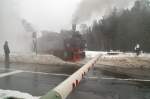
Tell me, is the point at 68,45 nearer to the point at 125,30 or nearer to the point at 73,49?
the point at 73,49

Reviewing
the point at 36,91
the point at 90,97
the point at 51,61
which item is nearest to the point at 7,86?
the point at 36,91

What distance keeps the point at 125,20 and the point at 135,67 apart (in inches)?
1266

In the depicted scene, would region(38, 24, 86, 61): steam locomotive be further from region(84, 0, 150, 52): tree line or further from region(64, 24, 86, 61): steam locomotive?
region(84, 0, 150, 52): tree line

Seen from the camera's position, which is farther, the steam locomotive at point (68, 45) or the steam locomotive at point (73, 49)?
the steam locomotive at point (68, 45)

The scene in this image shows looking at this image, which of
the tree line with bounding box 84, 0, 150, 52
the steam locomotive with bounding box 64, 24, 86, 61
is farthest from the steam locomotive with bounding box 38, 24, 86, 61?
the tree line with bounding box 84, 0, 150, 52

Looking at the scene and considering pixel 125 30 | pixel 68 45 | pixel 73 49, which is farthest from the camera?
pixel 125 30

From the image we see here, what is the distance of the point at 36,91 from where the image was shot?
8438mm

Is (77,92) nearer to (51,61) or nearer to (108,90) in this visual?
(108,90)

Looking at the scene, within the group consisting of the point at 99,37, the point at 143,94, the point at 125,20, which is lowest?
the point at 143,94

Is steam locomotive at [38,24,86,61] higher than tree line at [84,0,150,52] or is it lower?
lower

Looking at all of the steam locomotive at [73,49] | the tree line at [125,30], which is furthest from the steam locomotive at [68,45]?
the tree line at [125,30]

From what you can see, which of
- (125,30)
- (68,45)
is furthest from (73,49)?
(125,30)

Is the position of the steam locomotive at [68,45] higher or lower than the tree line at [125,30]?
lower

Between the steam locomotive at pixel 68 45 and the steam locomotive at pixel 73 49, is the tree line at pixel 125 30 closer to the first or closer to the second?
the steam locomotive at pixel 68 45
